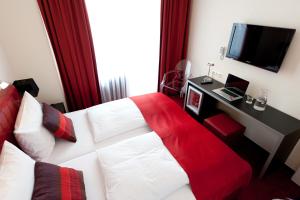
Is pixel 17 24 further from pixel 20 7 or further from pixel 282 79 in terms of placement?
pixel 282 79

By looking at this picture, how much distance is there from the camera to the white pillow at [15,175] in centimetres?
87

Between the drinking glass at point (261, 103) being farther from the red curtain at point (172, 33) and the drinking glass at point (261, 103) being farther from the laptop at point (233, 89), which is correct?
the red curtain at point (172, 33)

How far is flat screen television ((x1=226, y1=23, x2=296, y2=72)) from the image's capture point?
1.77 meters

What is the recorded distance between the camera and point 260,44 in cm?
198

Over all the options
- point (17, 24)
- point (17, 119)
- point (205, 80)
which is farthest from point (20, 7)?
point (205, 80)

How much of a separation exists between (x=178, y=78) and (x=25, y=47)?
98.4 inches

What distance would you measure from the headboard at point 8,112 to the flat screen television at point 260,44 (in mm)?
2603

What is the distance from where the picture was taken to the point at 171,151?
4.74 feet

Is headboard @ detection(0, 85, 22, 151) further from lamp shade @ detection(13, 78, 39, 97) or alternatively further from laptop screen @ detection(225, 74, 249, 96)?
laptop screen @ detection(225, 74, 249, 96)

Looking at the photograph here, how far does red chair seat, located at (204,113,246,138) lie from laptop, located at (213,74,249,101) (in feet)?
1.05

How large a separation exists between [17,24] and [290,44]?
10.2 ft

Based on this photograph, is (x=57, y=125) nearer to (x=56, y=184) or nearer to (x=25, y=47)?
(x=56, y=184)

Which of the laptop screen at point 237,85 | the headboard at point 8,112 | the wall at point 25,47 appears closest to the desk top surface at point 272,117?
the laptop screen at point 237,85

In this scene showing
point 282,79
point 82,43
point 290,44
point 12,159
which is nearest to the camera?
point 12,159
